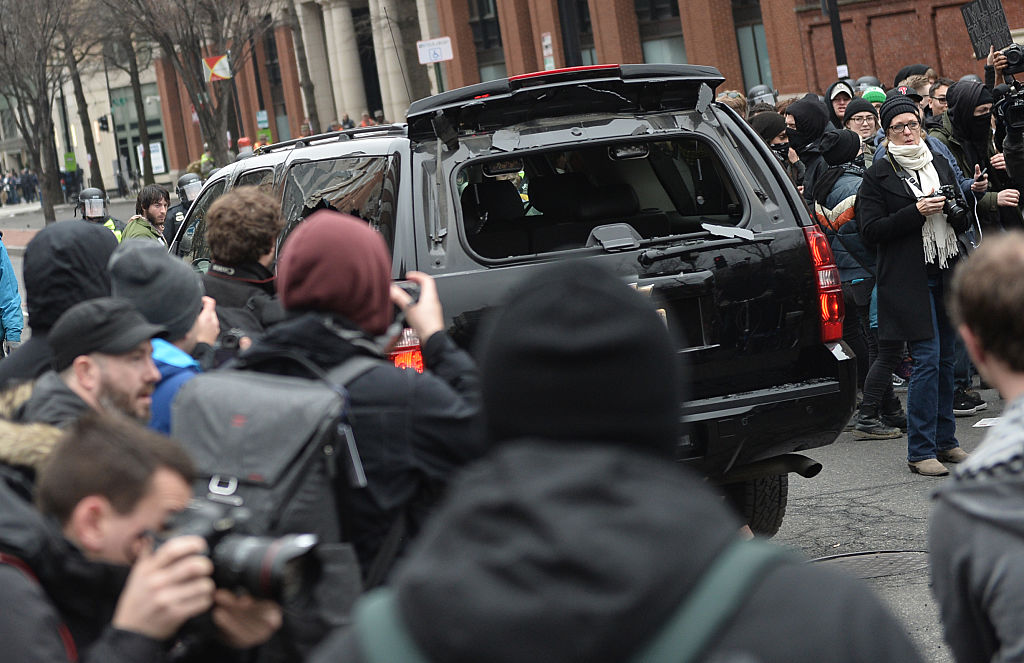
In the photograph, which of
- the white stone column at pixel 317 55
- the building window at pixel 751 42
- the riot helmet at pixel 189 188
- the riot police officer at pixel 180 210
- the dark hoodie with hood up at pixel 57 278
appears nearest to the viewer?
the dark hoodie with hood up at pixel 57 278

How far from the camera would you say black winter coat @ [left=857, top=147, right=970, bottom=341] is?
707 cm

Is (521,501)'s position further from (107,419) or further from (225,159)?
(225,159)

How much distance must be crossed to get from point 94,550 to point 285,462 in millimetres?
387

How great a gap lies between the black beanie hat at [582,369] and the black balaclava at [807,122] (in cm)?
804

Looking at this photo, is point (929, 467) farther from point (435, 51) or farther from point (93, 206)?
point (435, 51)

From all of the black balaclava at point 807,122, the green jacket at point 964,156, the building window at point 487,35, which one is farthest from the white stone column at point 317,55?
the green jacket at point 964,156

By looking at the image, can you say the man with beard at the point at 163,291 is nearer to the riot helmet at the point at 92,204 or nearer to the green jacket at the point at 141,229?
the green jacket at the point at 141,229

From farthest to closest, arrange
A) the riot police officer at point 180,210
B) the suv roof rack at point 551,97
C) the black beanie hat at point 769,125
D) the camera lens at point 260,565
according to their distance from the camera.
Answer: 1. the riot police officer at point 180,210
2. the black beanie hat at point 769,125
3. the suv roof rack at point 551,97
4. the camera lens at point 260,565

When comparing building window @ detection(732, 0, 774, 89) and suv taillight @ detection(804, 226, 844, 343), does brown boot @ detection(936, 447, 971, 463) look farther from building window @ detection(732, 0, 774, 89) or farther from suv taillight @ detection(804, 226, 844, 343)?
building window @ detection(732, 0, 774, 89)

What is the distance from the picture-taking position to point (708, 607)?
1.40m

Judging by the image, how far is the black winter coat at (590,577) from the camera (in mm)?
1356

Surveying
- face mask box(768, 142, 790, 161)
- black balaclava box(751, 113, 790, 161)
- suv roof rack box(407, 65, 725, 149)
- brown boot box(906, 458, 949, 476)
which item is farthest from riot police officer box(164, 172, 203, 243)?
brown boot box(906, 458, 949, 476)

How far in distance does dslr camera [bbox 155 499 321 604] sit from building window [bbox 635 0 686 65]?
1540 inches

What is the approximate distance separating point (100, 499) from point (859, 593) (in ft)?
4.63
